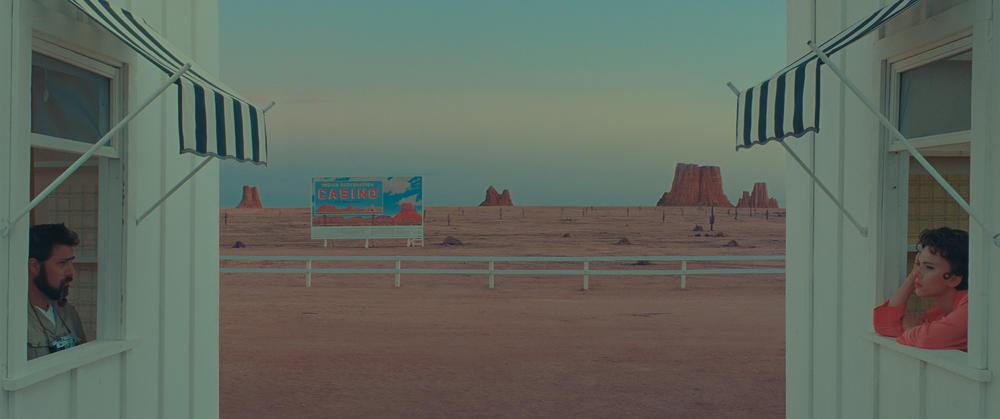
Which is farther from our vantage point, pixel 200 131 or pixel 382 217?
pixel 382 217

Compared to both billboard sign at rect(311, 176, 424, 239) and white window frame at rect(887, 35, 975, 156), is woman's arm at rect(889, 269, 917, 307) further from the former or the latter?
billboard sign at rect(311, 176, 424, 239)

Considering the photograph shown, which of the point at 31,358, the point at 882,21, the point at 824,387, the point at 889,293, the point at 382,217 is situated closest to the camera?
the point at 882,21

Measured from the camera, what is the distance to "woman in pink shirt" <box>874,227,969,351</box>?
3.39 meters

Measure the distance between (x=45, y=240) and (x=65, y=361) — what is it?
31.2 inches

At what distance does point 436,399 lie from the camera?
762 cm

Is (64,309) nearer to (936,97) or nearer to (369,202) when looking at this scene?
(936,97)

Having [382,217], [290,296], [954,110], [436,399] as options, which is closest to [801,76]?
[954,110]

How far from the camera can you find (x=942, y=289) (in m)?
3.57

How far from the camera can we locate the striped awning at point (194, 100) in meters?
3.09

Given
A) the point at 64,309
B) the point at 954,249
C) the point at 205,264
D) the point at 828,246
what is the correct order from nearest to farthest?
the point at 954,249 → the point at 64,309 → the point at 828,246 → the point at 205,264

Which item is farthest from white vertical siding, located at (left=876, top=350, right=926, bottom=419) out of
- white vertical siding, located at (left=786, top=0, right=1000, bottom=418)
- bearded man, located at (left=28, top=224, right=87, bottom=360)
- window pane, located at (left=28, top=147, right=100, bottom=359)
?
window pane, located at (left=28, top=147, right=100, bottom=359)

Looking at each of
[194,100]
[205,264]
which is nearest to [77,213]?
[205,264]

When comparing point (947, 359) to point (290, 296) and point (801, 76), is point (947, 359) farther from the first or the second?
point (290, 296)

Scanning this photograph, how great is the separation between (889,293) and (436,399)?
16.0 ft
